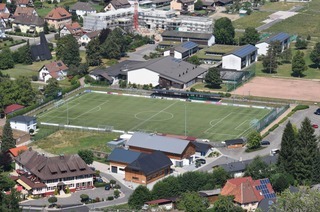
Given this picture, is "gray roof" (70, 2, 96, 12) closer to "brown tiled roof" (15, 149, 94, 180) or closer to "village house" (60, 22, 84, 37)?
"village house" (60, 22, 84, 37)

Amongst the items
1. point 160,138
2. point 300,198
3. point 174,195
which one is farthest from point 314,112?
point 300,198

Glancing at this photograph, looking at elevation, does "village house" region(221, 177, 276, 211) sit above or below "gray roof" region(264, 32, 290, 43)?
above

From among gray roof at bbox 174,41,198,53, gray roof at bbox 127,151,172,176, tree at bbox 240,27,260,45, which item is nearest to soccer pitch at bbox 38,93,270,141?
gray roof at bbox 127,151,172,176

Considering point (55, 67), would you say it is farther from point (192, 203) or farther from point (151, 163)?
point (192, 203)

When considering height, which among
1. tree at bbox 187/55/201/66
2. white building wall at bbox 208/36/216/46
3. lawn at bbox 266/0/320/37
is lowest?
lawn at bbox 266/0/320/37

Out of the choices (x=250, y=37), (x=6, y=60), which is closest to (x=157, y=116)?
(x=6, y=60)

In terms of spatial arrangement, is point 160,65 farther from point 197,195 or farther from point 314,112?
point 197,195

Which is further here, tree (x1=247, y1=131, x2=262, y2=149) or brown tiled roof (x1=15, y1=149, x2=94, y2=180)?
tree (x1=247, y1=131, x2=262, y2=149)
